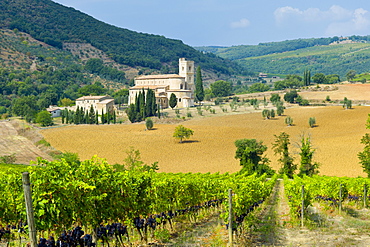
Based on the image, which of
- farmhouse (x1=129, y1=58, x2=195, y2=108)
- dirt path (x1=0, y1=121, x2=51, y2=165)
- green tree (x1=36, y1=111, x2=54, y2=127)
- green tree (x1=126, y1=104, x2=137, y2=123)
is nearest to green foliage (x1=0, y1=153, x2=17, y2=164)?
dirt path (x1=0, y1=121, x2=51, y2=165)

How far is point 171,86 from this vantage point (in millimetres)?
132875

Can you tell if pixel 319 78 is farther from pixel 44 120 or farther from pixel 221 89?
pixel 44 120

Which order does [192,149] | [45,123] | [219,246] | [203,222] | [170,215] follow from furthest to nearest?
1. [45,123]
2. [192,149]
3. [203,222]
4. [170,215]
5. [219,246]

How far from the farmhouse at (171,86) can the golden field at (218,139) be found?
72.4ft

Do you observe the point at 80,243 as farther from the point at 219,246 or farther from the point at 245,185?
the point at 245,185

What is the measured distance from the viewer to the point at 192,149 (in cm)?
7150

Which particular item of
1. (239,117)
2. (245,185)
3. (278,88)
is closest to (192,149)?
(239,117)

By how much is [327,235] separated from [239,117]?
84.8 meters

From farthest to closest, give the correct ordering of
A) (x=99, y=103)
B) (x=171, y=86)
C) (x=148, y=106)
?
(x=171, y=86) < (x=99, y=103) < (x=148, y=106)

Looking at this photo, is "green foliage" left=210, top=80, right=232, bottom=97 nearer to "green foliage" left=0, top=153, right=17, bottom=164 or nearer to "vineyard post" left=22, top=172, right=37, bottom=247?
"green foliage" left=0, top=153, right=17, bottom=164

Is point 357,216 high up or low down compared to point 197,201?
down

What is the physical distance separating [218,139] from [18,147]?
117 ft

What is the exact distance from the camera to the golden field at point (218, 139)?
196 feet

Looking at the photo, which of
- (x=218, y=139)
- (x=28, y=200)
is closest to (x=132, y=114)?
(x=218, y=139)
